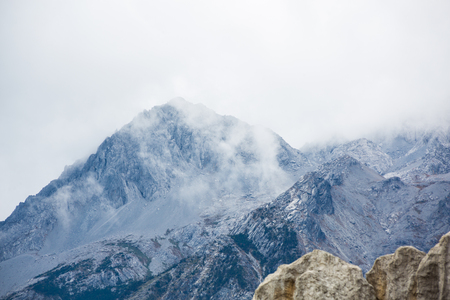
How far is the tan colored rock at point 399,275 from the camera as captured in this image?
24.9m

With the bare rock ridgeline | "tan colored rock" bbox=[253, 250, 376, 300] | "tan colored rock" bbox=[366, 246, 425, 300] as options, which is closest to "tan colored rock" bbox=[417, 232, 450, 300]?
the bare rock ridgeline

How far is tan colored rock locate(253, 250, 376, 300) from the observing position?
25.7m

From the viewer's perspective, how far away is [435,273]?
77.5 ft

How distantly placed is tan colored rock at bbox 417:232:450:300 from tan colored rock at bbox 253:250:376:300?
3812mm

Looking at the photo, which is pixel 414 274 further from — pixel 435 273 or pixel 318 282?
pixel 318 282

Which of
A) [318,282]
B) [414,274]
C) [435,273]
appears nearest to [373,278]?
[414,274]

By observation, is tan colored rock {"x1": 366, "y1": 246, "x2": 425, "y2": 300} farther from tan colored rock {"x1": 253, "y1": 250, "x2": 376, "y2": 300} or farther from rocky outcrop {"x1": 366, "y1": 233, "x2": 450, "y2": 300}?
tan colored rock {"x1": 253, "y1": 250, "x2": 376, "y2": 300}

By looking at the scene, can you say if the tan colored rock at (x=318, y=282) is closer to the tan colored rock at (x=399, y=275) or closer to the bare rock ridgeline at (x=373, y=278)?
the bare rock ridgeline at (x=373, y=278)

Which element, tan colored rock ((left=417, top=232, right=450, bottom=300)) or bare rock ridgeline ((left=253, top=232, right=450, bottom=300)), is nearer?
tan colored rock ((left=417, top=232, right=450, bottom=300))

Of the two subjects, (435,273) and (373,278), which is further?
(373,278)

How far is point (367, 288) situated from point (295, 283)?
554 cm

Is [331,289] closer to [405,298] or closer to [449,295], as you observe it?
[405,298]

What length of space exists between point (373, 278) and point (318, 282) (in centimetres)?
582

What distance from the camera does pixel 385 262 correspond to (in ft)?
92.3
